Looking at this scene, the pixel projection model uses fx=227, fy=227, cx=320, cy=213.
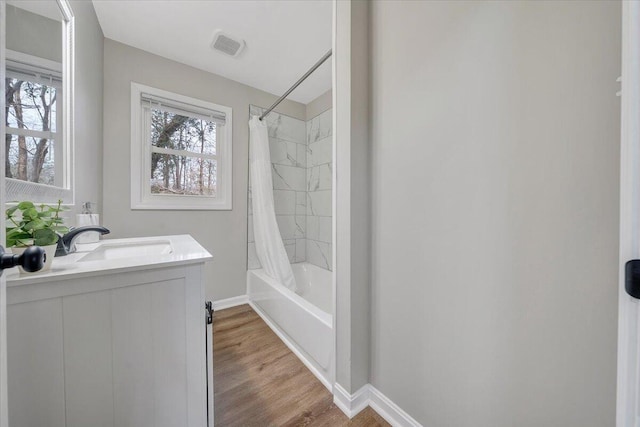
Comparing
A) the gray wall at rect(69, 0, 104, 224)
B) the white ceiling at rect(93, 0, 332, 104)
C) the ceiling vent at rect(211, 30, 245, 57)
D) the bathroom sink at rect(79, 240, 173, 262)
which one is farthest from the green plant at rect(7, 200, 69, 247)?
the ceiling vent at rect(211, 30, 245, 57)

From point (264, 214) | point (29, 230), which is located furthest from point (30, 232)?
point (264, 214)

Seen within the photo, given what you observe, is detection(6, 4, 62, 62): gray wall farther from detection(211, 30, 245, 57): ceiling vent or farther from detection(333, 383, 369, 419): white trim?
detection(333, 383, 369, 419): white trim

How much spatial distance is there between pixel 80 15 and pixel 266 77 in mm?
1332

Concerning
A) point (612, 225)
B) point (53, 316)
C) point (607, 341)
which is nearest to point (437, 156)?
point (612, 225)

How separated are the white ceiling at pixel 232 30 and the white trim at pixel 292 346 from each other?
2317 millimetres

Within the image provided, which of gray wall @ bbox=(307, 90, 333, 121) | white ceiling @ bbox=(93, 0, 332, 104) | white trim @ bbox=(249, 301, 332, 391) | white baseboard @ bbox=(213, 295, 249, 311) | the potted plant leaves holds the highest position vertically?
white ceiling @ bbox=(93, 0, 332, 104)

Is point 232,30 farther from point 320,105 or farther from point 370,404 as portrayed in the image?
point 370,404

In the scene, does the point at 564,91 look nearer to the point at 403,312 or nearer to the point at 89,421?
the point at 403,312

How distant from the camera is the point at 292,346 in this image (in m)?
1.68

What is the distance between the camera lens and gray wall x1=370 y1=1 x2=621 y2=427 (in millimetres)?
604

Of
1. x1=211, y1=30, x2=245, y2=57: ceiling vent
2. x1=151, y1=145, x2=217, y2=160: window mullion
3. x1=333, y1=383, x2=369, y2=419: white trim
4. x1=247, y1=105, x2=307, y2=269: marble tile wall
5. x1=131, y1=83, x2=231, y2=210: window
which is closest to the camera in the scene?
x1=333, y1=383, x2=369, y2=419: white trim

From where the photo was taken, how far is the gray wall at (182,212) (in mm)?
1830

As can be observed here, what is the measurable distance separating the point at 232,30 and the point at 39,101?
1.35 metres

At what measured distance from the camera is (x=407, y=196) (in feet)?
3.44
